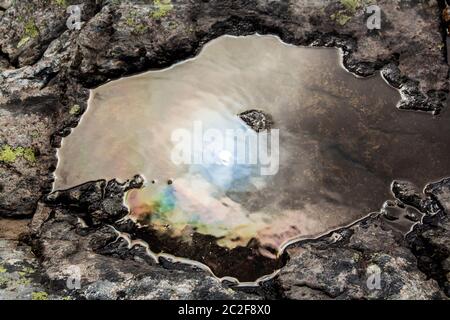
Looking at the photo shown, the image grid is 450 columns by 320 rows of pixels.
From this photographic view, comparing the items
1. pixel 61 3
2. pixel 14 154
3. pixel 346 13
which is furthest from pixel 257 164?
pixel 61 3

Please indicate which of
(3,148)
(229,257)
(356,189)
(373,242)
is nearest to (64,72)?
(3,148)

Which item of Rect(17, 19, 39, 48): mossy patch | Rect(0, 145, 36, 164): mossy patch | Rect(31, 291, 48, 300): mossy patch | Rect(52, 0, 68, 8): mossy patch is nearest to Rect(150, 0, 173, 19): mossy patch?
Rect(52, 0, 68, 8): mossy patch

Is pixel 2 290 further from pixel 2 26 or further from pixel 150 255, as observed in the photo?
pixel 2 26

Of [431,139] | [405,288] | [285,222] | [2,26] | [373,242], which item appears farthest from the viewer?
[2,26]

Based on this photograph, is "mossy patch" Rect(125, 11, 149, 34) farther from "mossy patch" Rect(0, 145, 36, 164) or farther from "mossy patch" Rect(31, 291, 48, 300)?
"mossy patch" Rect(31, 291, 48, 300)

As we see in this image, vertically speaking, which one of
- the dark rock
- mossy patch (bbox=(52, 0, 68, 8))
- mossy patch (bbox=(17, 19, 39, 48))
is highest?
mossy patch (bbox=(52, 0, 68, 8))

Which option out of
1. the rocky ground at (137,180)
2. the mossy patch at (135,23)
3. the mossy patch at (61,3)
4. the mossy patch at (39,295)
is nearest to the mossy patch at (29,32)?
the rocky ground at (137,180)
